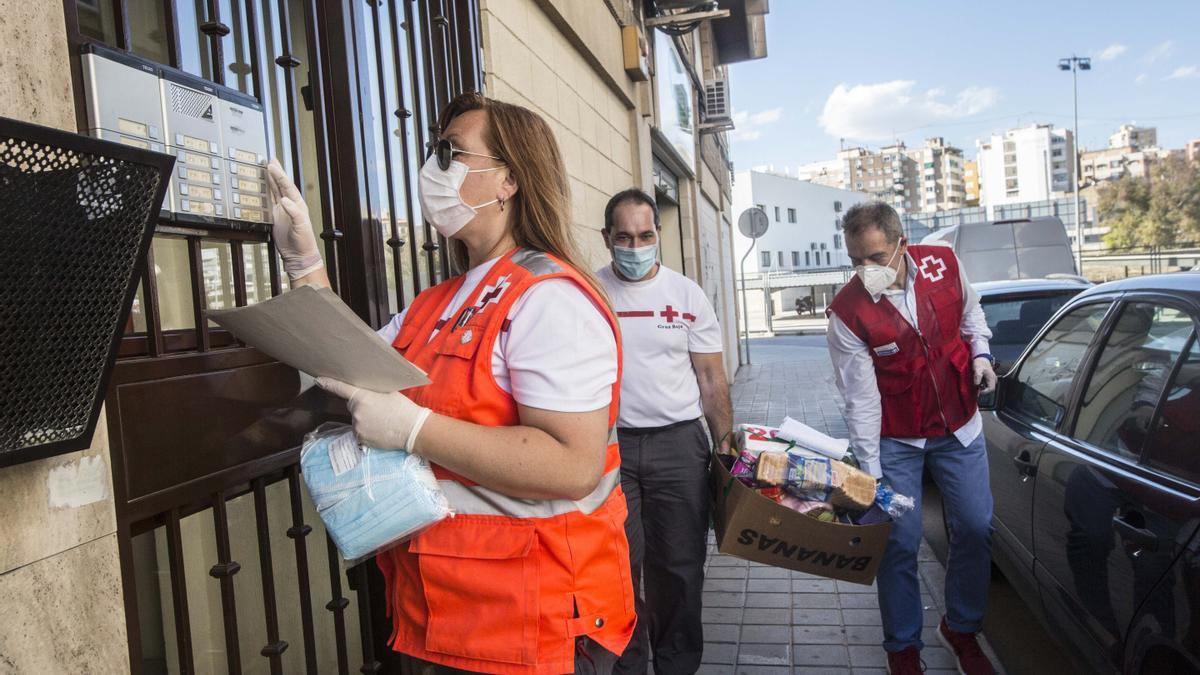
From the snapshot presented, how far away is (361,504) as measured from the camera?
5.53ft

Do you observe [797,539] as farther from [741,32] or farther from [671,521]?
[741,32]

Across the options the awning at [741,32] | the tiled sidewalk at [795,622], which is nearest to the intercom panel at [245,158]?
the tiled sidewalk at [795,622]

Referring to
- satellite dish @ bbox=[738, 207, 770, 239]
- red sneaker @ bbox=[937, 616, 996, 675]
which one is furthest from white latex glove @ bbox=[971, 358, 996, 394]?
satellite dish @ bbox=[738, 207, 770, 239]

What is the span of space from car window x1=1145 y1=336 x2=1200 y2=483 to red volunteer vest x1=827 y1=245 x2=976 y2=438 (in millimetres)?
1070

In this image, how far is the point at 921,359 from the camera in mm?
3721

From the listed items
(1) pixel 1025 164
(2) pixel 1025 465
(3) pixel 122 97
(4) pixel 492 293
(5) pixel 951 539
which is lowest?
(5) pixel 951 539

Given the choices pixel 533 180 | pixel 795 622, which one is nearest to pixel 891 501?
pixel 795 622

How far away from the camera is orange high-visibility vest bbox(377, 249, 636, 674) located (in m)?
1.70

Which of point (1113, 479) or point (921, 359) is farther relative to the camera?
point (921, 359)

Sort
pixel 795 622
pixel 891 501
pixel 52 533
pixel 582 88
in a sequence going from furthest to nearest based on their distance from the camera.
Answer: pixel 582 88 → pixel 795 622 → pixel 891 501 → pixel 52 533

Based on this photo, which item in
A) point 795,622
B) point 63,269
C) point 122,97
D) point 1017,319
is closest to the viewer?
point 63,269

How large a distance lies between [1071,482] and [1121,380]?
39 centimetres

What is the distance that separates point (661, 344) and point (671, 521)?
28.6 inches

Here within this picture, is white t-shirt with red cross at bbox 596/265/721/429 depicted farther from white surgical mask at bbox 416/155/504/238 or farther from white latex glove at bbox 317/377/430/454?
white latex glove at bbox 317/377/430/454
